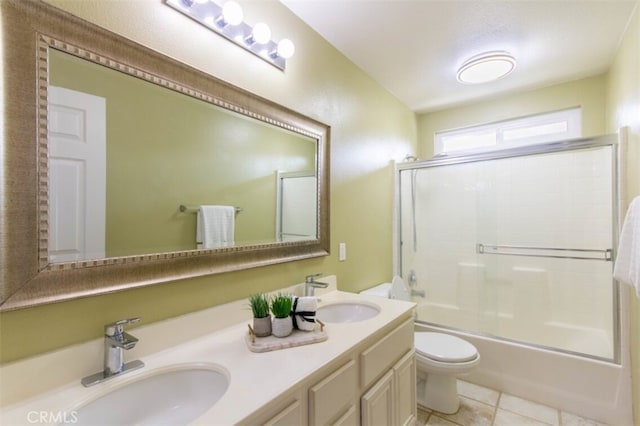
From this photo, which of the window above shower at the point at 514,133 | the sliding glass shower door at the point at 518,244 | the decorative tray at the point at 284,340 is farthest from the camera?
the window above shower at the point at 514,133

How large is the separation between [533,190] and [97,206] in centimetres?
297

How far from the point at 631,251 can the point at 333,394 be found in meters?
1.68

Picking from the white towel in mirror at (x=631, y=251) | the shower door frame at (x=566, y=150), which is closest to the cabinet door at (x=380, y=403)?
the white towel in mirror at (x=631, y=251)

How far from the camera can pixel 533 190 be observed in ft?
8.47

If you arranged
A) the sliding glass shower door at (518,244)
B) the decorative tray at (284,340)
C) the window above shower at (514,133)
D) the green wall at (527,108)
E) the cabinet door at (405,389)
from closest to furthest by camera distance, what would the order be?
the decorative tray at (284,340)
the cabinet door at (405,389)
the sliding glass shower door at (518,244)
the green wall at (527,108)
the window above shower at (514,133)

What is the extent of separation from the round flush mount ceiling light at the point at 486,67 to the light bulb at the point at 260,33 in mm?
1533

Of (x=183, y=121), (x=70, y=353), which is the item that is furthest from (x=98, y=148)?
(x=70, y=353)

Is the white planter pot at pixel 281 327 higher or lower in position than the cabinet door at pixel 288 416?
higher

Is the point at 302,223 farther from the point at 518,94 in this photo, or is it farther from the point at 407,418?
the point at 518,94

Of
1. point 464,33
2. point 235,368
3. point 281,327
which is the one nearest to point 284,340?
point 281,327

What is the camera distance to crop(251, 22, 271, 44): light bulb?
1.42 metres

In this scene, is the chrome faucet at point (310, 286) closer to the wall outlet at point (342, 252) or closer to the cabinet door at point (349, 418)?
the wall outlet at point (342, 252)

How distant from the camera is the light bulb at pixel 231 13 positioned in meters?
1.26

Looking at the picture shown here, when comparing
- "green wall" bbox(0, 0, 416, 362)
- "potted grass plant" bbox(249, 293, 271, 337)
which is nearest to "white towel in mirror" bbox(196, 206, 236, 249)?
"green wall" bbox(0, 0, 416, 362)
